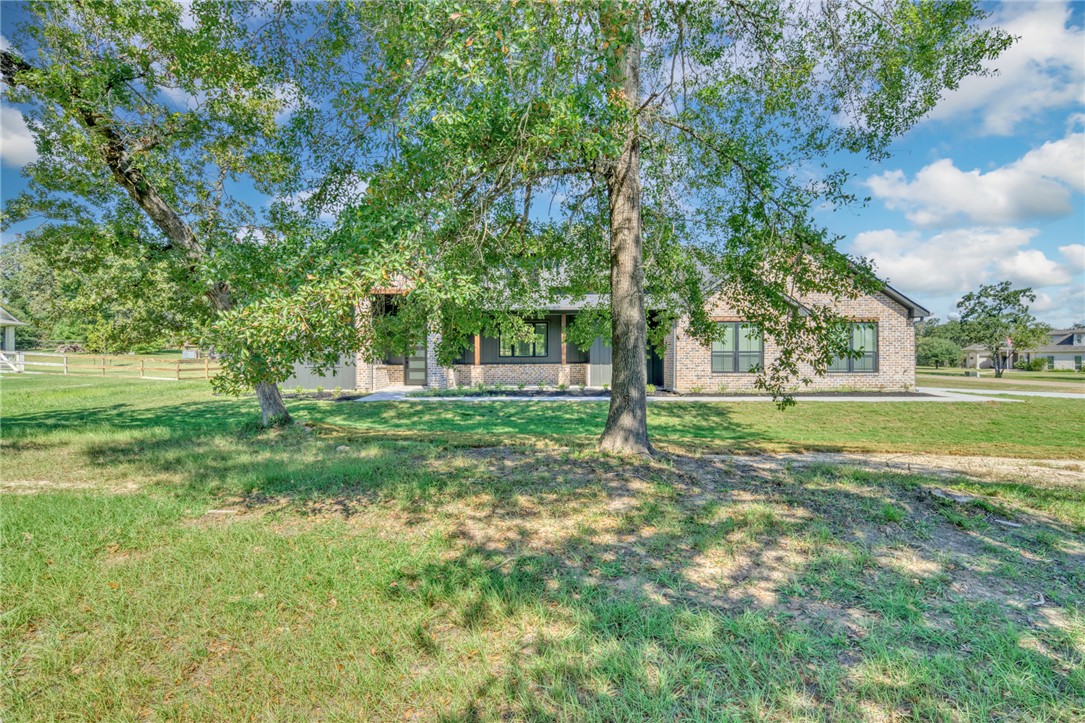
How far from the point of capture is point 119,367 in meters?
27.7

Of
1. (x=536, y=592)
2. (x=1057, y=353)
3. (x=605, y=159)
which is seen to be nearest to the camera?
(x=536, y=592)

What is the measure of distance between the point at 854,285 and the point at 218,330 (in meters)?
6.96

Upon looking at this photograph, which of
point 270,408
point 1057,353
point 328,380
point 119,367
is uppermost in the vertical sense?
point 1057,353

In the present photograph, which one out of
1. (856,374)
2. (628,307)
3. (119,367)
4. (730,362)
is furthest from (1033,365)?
(119,367)

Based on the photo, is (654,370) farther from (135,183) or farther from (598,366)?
(135,183)

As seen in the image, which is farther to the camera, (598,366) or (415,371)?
(415,371)

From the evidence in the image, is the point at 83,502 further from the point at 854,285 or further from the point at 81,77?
the point at 854,285

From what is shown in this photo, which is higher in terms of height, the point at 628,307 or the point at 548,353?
the point at 628,307

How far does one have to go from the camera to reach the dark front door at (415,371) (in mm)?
19156

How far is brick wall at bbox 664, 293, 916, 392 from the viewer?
698 inches

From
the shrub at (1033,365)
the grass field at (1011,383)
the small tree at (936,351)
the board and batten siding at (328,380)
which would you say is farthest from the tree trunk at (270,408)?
the shrub at (1033,365)

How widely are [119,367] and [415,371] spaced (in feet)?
66.8

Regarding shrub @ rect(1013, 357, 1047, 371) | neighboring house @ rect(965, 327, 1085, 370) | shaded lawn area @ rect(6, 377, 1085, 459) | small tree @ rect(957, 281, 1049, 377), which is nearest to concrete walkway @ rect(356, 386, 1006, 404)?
shaded lawn area @ rect(6, 377, 1085, 459)

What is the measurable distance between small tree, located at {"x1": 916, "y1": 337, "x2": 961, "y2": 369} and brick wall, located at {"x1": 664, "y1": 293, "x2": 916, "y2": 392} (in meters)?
39.6
